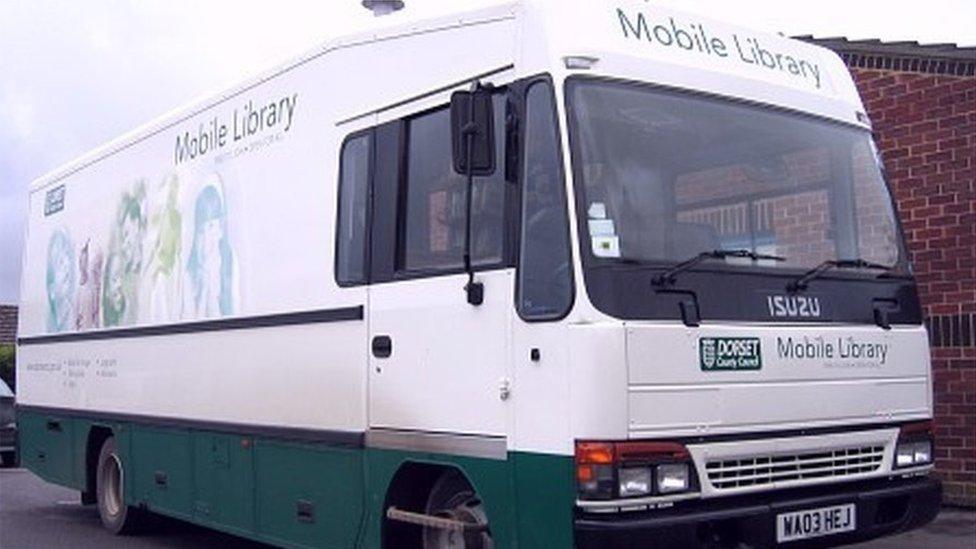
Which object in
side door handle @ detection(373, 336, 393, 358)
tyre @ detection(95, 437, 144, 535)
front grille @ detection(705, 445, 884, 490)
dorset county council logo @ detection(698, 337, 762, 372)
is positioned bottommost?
tyre @ detection(95, 437, 144, 535)

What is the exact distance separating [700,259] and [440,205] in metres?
1.36

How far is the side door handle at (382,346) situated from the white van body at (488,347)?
0.9 inches

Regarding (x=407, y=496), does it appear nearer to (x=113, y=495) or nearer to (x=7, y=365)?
(x=113, y=495)

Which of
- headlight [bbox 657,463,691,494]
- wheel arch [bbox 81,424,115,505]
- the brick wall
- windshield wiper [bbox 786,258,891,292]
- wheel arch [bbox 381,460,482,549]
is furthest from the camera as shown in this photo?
wheel arch [bbox 81,424,115,505]

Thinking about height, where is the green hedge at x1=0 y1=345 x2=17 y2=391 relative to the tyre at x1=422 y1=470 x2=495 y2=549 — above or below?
above

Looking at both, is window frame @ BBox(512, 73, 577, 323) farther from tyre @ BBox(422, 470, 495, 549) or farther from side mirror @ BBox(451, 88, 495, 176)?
tyre @ BBox(422, 470, 495, 549)

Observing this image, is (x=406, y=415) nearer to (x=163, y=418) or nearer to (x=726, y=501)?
(x=726, y=501)

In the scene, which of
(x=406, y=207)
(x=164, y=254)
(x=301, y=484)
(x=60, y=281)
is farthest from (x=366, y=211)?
(x=60, y=281)

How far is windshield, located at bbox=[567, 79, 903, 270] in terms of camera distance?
18.2ft

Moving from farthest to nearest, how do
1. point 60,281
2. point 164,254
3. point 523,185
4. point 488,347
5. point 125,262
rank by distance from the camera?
point 60,281 < point 125,262 < point 164,254 < point 488,347 < point 523,185

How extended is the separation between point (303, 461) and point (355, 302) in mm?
1075

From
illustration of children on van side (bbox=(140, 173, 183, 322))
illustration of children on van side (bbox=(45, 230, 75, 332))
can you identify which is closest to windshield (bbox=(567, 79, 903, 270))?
illustration of children on van side (bbox=(140, 173, 183, 322))

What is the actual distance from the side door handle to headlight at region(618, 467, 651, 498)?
→ 1643 millimetres

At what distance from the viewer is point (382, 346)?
645 cm
